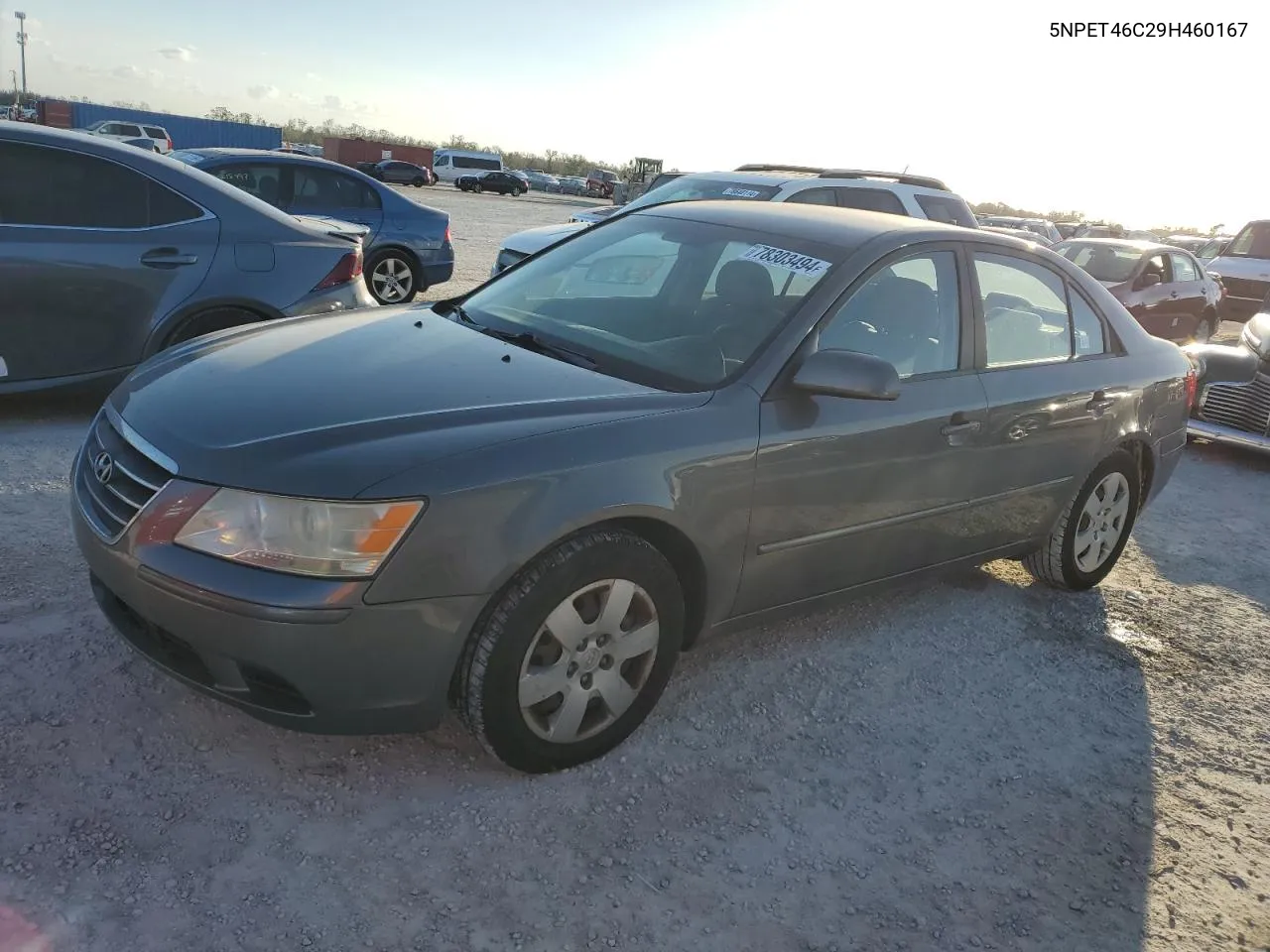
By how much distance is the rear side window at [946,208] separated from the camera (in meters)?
9.59

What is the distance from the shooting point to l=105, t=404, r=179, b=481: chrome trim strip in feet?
8.52

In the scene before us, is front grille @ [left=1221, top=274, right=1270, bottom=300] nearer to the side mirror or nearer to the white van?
the side mirror

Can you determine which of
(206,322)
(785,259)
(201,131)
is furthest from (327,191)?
(201,131)

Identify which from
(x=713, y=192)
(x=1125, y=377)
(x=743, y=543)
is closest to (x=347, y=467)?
(x=743, y=543)

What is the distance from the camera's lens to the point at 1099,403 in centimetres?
435

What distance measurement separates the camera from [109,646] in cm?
324

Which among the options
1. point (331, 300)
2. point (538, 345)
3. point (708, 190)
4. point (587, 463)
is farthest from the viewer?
point (708, 190)

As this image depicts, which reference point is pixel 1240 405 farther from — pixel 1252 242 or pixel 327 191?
pixel 1252 242

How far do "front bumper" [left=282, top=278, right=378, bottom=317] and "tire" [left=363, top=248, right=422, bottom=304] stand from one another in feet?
13.5

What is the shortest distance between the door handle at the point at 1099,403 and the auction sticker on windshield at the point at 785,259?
153cm

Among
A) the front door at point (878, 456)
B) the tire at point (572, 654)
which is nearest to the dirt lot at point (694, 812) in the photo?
the tire at point (572, 654)

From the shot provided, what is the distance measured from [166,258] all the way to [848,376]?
12.9 feet

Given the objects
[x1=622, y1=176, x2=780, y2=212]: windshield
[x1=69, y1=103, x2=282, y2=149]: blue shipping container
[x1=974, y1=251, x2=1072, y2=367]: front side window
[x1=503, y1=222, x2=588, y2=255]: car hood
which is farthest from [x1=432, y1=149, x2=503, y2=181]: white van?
[x1=974, y1=251, x2=1072, y2=367]: front side window

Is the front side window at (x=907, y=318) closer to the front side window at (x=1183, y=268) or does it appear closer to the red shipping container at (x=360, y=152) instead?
the front side window at (x=1183, y=268)
